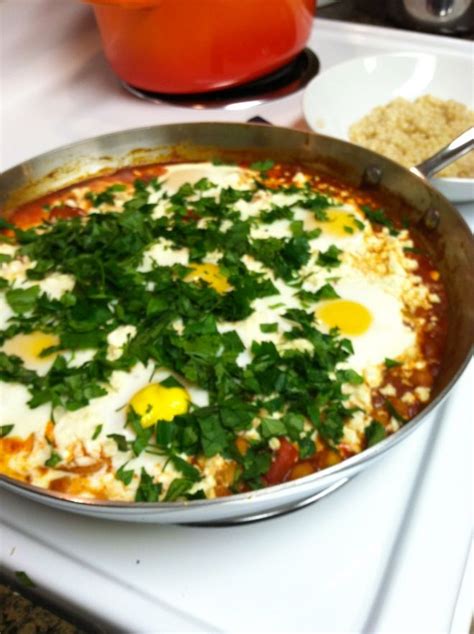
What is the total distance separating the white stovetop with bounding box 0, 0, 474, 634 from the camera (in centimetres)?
76

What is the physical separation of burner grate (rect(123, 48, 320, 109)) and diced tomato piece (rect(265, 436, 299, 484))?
1039 mm

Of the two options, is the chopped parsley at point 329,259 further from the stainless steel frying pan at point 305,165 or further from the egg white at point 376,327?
the stainless steel frying pan at point 305,165

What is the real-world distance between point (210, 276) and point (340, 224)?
27 centimetres

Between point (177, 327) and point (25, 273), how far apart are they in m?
0.32

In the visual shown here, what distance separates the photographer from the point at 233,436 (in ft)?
2.89

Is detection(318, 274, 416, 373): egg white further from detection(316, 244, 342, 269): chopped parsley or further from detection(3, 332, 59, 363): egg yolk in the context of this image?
detection(3, 332, 59, 363): egg yolk

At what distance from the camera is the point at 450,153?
1.13 metres

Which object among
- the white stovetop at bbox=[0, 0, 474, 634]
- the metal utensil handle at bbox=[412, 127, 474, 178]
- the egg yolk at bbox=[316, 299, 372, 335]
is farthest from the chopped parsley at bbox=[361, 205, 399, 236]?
the white stovetop at bbox=[0, 0, 474, 634]

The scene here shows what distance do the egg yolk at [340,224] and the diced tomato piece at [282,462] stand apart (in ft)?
1.53

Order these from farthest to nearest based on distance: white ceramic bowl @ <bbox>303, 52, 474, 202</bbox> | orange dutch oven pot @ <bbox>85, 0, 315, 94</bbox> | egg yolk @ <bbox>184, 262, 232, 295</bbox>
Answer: white ceramic bowl @ <bbox>303, 52, 474, 202</bbox>
orange dutch oven pot @ <bbox>85, 0, 315, 94</bbox>
egg yolk @ <bbox>184, 262, 232, 295</bbox>

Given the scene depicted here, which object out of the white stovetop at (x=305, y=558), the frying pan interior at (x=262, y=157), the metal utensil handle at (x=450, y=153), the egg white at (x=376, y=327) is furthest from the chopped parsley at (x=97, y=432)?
the metal utensil handle at (x=450, y=153)

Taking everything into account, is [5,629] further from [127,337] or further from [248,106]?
[248,106]

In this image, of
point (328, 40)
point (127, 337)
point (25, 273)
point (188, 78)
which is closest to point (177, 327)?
point (127, 337)

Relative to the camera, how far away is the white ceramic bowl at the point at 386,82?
1.56 metres
